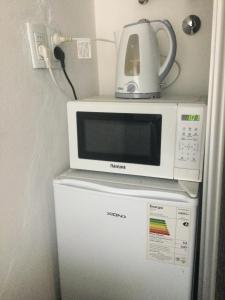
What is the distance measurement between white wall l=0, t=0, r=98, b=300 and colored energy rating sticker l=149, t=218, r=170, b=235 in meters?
0.39

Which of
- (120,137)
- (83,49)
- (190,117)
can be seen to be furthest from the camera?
(83,49)

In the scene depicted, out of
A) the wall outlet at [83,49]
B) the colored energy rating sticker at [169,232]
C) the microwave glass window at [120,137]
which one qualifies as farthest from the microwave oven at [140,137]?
the wall outlet at [83,49]

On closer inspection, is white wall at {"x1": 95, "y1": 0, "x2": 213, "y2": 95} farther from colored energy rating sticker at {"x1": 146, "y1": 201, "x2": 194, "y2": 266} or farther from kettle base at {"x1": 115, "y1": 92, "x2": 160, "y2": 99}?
colored energy rating sticker at {"x1": 146, "y1": 201, "x2": 194, "y2": 266}

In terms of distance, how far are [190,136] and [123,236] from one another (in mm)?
388

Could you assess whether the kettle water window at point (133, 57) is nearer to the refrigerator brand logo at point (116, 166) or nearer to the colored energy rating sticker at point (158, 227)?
the refrigerator brand logo at point (116, 166)

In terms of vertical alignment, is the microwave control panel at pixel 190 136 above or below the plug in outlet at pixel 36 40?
below

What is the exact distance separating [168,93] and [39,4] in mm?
625

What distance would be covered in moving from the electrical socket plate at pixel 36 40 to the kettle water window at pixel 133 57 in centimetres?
29

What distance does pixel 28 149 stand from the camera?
89 centimetres

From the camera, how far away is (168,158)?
88cm

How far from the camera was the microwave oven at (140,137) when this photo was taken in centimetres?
84

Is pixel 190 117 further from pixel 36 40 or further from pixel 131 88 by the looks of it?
pixel 36 40

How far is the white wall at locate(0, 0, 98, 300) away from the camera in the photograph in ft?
2.60

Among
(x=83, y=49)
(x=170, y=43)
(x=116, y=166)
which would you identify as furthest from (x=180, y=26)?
(x=116, y=166)
